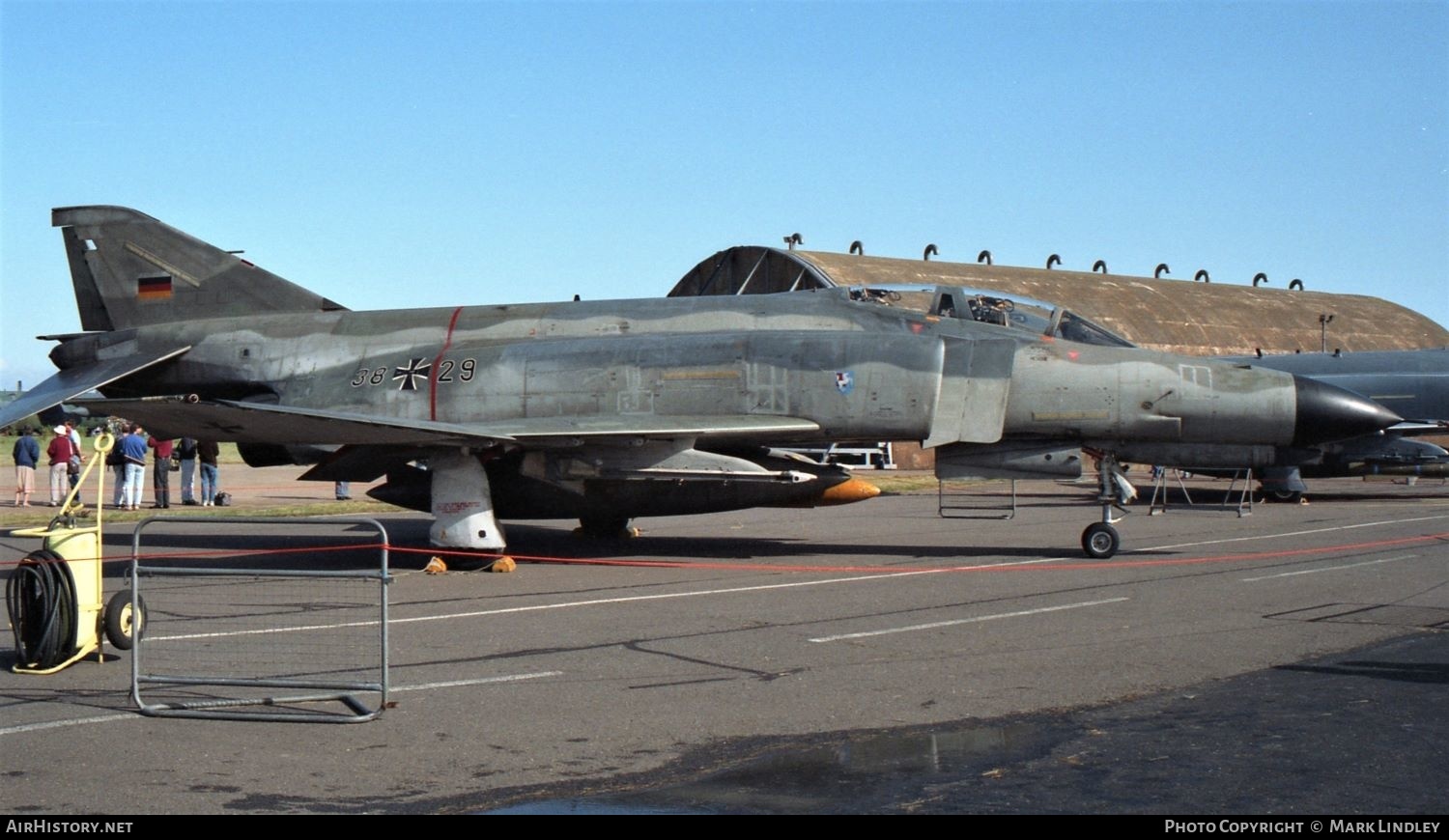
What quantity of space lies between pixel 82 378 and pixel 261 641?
29.0 feet

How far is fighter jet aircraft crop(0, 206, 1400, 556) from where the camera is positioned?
1435 cm

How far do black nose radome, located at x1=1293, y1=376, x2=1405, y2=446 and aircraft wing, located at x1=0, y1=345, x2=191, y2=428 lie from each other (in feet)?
44.1

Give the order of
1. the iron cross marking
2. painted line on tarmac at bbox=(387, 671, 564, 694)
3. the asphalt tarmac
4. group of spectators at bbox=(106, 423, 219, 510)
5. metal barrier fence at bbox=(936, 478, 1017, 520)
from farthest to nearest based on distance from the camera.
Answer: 1. group of spectators at bbox=(106, 423, 219, 510)
2. metal barrier fence at bbox=(936, 478, 1017, 520)
3. the iron cross marking
4. painted line on tarmac at bbox=(387, 671, 564, 694)
5. the asphalt tarmac

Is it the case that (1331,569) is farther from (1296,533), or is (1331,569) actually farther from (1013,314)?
(1296,533)

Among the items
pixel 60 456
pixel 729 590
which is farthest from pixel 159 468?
pixel 729 590

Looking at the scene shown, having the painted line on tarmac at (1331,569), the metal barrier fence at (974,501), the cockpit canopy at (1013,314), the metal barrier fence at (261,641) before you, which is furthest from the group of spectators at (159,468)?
the painted line on tarmac at (1331,569)

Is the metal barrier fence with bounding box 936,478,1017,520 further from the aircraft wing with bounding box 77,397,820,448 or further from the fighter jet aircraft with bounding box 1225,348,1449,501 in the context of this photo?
the aircraft wing with bounding box 77,397,820,448

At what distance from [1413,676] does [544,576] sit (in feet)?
27.1

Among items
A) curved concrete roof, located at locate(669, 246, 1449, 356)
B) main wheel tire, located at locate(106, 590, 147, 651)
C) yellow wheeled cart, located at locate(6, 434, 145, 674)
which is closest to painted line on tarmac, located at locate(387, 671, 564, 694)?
yellow wheeled cart, located at locate(6, 434, 145, 674)

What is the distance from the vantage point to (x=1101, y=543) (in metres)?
14.8

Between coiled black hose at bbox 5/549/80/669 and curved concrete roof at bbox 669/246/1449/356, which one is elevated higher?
curved concrete roof at bbox 669/246/1449/356

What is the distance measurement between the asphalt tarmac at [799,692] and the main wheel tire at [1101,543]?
0.62 ft

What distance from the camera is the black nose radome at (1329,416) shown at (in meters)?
14.4
